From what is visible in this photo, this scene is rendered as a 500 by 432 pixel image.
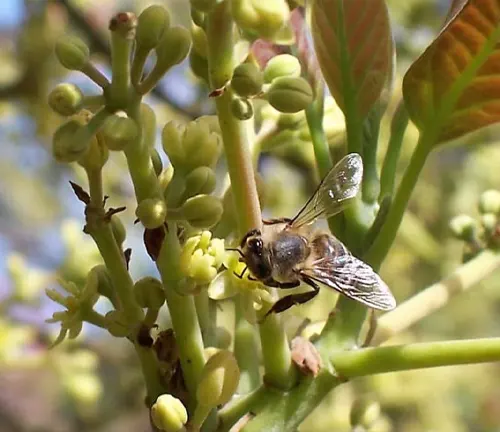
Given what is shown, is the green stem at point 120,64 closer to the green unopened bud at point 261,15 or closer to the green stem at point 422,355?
the green unopened bud at point 261,15

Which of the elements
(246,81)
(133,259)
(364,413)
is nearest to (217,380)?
(246,81)

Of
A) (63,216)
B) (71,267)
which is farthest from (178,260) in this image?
(63,216)

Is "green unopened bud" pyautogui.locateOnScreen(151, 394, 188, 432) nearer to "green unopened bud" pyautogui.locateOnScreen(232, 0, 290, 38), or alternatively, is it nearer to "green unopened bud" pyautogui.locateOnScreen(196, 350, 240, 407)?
"green unopened bud" pyautogui.locateOnScreen(196, 350, 240, 407)

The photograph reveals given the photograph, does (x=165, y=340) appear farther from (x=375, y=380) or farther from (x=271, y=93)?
(x=375, y=380)

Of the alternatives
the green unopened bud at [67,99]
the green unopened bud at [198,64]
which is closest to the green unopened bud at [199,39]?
the green unopened bud at [198,64]

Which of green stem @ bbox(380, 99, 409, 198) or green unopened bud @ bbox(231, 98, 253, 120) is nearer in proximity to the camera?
green unopened bud @ bbox(231, 98, 253, 120)

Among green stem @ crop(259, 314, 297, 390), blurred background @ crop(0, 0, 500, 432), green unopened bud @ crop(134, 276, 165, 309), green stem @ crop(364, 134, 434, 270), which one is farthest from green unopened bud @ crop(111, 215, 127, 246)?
blurred background @ crop(0, 0, 500, 432)

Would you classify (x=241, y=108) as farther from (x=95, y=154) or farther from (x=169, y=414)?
(x=169, y=414)
